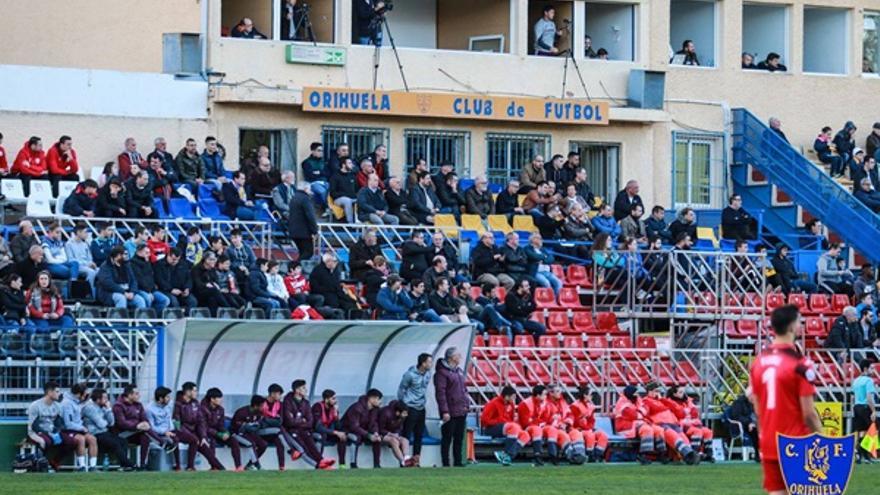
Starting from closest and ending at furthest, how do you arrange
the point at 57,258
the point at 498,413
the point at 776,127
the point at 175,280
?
the point at 498,413
the point at 57,258
the point at 175,280
the point at 776,127

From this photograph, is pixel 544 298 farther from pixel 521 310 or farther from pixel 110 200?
pixel 110 200

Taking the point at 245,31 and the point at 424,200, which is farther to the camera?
the point at 245,31

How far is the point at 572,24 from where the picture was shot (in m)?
40.6

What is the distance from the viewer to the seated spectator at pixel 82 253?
30.5 metres

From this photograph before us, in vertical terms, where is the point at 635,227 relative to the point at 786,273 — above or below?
above

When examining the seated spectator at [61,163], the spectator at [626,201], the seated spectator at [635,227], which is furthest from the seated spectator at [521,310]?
the seated spectator at [61,163]

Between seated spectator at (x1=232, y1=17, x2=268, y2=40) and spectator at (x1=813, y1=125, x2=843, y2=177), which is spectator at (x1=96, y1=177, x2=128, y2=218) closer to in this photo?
seated spectator at (x1=232, y1=17, x2=268, y2=40)

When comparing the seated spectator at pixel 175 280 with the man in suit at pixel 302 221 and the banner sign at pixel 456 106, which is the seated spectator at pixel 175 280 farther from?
the banner sign at pixel 456 106

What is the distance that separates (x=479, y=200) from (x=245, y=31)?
16.5 ft

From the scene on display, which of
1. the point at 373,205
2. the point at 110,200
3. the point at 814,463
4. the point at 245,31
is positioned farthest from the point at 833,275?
the point at 814,463

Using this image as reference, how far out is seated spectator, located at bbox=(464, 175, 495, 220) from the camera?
1439 inches

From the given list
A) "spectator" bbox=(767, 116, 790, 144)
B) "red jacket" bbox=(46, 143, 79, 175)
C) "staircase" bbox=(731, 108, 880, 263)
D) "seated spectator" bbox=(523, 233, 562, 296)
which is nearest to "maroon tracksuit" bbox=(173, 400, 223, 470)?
"red jacket" bbox=(46, 143, 79, 175)

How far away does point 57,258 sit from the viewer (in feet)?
99.1

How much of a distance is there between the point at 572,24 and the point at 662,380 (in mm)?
9672
